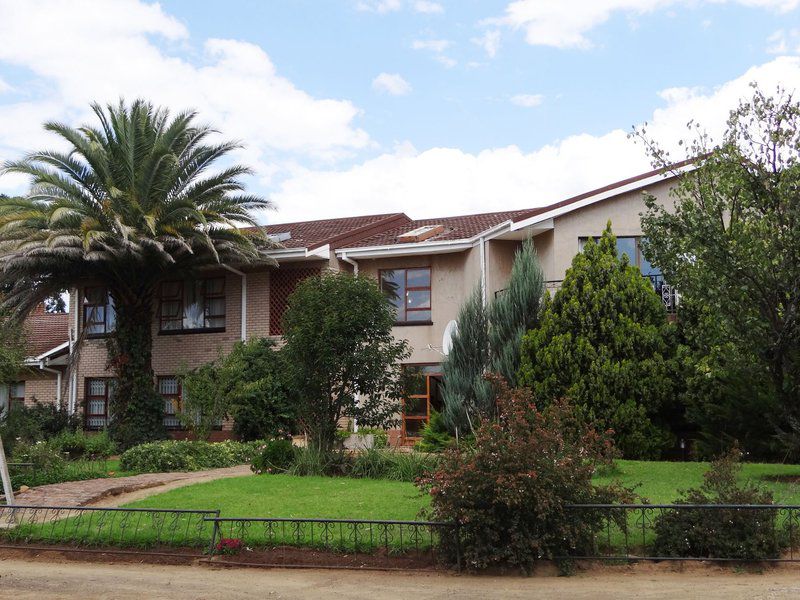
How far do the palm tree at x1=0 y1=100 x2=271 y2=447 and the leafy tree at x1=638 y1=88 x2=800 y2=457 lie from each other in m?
11.6

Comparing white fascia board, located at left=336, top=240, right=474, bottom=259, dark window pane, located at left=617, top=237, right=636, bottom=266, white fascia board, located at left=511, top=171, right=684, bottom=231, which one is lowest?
dark window pane, located at left=617, top=237, right=636, bottom=266

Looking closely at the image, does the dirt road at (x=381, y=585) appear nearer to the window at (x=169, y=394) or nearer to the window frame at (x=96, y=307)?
the window at (x=169, y=394)

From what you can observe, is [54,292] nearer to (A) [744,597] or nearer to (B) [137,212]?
(B) [137,212]

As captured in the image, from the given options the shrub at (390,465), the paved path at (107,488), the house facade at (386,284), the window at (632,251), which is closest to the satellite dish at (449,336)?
the house facade at (386,284)

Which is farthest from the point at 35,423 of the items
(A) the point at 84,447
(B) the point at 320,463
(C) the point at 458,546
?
(C) the point at 458,546

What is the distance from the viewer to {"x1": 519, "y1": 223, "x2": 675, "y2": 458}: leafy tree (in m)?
17.8

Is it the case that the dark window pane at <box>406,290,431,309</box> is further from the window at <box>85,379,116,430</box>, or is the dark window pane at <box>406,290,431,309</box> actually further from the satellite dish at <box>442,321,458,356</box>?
the window at <box>85,379,116,430</box>

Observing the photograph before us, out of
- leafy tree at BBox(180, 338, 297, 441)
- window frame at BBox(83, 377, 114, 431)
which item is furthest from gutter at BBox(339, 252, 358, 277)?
window frame at BBox(83, 377, 114, 431)

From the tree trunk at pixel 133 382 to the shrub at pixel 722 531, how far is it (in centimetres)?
1560

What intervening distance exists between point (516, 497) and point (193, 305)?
61.7 ft

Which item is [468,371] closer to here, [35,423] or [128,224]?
[128,224]

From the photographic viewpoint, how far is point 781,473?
1430 centimetres

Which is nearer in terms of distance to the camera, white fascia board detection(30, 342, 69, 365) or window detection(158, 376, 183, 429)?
window detection(158, 376, 183, 429)

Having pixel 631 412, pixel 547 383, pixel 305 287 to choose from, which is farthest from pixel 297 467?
pixel 631 412
